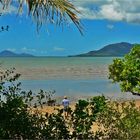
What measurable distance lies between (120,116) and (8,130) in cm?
182

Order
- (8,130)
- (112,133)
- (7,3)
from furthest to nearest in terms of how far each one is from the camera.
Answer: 1. (112,133)
2. (8,130)
3. (7,3)

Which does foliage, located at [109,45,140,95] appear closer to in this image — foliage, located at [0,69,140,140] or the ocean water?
the ocean water

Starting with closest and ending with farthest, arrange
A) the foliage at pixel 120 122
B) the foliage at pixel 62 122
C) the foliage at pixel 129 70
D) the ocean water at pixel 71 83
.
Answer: the foliage at pixel 62 122
the foliage at pixel 120 122
the foliage at pixel 129 70
the ocean water at pixel 71 83

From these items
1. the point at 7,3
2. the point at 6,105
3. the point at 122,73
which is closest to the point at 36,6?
the point at 7,3

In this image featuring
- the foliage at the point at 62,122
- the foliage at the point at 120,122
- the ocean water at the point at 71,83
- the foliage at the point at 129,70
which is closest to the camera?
the foliage at the point at 62,122

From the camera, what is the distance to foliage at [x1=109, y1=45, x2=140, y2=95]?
21.6 meters

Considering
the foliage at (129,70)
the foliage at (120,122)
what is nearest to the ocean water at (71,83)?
the foliage at (129,70)

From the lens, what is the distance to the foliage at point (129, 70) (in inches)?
850

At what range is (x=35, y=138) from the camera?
7.05 meters

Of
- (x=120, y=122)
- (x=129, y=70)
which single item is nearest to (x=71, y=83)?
(x=129, y=70)

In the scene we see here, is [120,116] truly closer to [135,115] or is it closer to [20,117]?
[135,115]

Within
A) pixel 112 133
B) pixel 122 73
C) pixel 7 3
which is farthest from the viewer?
pixel 122 73

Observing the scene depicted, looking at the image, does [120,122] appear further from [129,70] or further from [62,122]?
[129,70]

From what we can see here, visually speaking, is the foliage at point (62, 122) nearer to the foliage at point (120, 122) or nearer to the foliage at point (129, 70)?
the foliage at point (120, 122)
